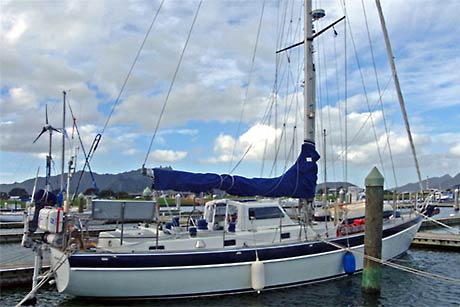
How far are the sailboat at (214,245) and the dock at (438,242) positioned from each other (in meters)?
7.62

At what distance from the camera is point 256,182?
1476cm

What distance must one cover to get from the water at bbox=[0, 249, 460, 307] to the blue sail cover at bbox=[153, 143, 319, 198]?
3.29 m

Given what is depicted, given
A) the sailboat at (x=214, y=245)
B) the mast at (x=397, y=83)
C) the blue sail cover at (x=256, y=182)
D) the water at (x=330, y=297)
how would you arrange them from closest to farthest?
the sailboat at (x=214, y=245) → the water at (x=330, y=297) → the blue sail cover at (x=256, y=182) → the mast at (x=397, y=83)

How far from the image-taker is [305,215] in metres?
16.2

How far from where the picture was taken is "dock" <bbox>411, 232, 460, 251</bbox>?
22688 millimetres

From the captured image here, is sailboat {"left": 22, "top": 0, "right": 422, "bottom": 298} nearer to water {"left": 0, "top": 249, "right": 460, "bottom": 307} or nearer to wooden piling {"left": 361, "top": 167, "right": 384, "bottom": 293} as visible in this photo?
water {"left": 0, "top": 249, "right": 460, "bottom": 307}

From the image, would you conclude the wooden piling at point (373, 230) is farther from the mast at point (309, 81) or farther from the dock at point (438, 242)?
the dock at point (438, 242)

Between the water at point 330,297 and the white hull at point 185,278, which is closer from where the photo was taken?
the white hull at point 185,278

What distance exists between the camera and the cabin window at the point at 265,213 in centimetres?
1492

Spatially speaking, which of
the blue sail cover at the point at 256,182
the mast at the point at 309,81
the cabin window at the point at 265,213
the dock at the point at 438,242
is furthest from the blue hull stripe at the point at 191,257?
the dock at the point at 438,242

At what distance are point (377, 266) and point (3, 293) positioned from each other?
12.0m

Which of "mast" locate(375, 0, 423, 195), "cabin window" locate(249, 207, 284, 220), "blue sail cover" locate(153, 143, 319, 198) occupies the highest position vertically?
"mast" locate(375, 0, 423, 195)

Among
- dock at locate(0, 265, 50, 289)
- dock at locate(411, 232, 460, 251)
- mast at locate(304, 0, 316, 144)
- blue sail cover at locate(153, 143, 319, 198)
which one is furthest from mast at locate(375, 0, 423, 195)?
dock at locate(0, 265, 50, 289)

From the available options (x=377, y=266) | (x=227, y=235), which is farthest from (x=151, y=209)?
(x=377, y=266)
